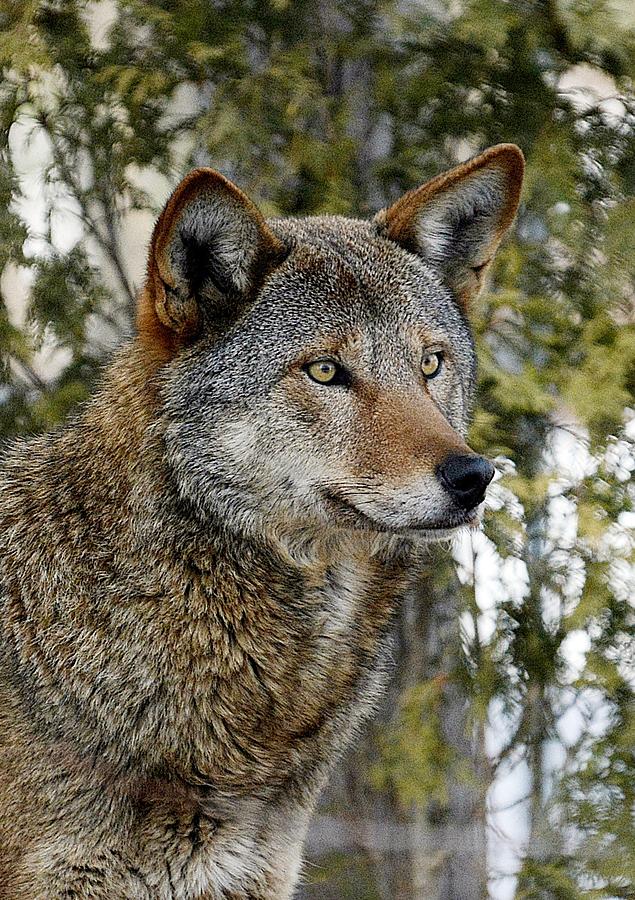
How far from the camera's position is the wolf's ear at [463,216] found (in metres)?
3.12

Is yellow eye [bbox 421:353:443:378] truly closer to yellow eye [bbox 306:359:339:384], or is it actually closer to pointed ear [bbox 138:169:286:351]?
yellow eye [bbox 306:359:339:384]

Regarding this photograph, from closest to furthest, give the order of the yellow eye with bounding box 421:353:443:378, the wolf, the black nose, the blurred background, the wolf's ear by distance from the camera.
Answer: the black nose
the wolf
the yellow eye with bounding box 421:353:443:378
the wolf's ear
the blurred background

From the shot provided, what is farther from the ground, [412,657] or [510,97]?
[510,97]

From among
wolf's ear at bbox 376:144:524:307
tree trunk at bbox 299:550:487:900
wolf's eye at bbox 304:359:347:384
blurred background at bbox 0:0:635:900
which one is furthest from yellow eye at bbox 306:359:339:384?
tree trunk at bbox 299:550:487:900

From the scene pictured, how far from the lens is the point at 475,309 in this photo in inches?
188

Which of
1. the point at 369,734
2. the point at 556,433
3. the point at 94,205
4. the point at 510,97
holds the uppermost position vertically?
the point at 510,97

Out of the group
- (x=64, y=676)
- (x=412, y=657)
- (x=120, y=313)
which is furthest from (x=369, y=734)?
(x=64, y=676)

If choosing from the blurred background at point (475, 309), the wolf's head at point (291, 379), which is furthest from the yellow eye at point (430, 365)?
the blurred background at point (475, 309)

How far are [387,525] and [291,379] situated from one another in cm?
46

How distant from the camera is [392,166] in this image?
16.3 ft

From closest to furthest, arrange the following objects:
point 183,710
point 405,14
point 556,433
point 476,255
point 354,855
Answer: point 183,710, point 476,255, point 405,14, point 556,433, point 354,855

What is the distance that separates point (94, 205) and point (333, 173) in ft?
4.09

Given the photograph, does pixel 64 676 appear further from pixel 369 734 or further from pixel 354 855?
pixel 354 855

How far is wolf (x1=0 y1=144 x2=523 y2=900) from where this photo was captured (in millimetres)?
2799
